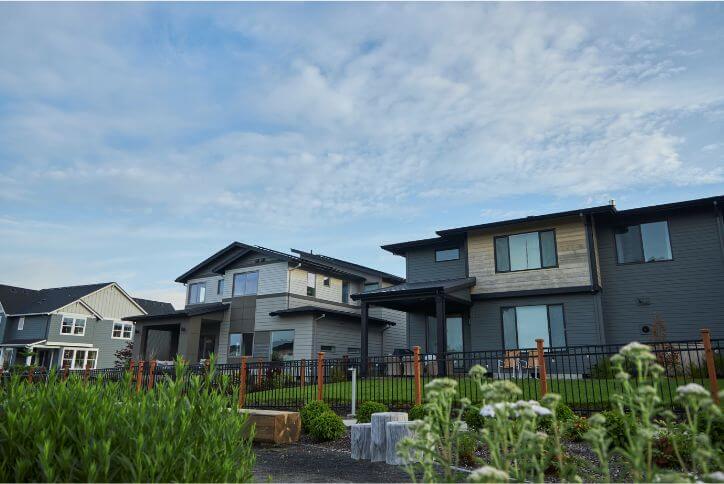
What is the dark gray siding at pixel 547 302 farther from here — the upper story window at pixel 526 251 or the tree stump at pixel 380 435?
the tree stump at pixel 380 435

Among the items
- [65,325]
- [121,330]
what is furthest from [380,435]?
[121,330]

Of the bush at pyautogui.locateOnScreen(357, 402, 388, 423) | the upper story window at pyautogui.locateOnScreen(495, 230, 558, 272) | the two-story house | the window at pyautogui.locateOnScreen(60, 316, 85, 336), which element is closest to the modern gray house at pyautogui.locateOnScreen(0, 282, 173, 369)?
the window at pyautogui.locateOnScreen(60, 316, 85, 336)

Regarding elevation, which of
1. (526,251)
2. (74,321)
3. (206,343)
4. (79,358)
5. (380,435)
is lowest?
(380,435)

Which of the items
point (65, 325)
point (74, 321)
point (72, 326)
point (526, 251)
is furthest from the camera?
point (74, 321)

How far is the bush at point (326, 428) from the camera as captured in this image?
9133mm

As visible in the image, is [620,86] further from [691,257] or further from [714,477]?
[714,477]

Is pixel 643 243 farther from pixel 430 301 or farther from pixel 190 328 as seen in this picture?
pixel 190 328

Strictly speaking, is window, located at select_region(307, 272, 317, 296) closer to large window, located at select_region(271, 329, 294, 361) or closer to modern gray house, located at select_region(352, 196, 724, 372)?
large window, located at select_region(271, 329, 294, 361)

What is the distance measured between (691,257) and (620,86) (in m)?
7.60

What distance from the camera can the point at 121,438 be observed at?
13.3 ft

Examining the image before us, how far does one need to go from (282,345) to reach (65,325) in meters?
24.8

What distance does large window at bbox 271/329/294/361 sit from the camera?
25.7 meters

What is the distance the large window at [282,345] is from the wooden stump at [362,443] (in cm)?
1847

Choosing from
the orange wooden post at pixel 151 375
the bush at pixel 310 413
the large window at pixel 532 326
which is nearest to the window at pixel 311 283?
the large window at pixel 532 326
